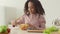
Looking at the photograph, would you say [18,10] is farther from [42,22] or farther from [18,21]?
A: [42,22]

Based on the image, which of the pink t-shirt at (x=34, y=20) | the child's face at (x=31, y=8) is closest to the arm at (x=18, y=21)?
the pink t-shirt at (x=34, y=20)

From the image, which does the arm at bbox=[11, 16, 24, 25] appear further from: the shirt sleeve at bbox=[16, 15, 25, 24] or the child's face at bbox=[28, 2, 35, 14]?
the child's face at bbox=[28, 2, 35, 14]

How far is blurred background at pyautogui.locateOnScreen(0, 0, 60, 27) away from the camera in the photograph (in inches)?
64.9

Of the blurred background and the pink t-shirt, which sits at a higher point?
the blurred background

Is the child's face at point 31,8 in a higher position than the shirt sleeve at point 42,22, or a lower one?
higher

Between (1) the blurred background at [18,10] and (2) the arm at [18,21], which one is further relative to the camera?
(2) the arm at [18,21]

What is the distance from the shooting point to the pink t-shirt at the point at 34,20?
170 centimetres

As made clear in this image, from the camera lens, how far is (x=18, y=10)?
177cm

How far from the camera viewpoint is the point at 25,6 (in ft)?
5.75

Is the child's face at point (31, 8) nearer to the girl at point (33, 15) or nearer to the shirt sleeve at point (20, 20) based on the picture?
the girl at point (33, 15)

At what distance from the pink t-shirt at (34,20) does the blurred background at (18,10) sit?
5cm

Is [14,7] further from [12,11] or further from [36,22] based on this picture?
[36,22]

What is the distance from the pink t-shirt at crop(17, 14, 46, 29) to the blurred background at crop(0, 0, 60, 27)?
46 mm

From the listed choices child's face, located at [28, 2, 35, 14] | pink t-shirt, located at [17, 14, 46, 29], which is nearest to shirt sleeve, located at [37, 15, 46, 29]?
pink t-shirt, located at [17, 14, 46, 29]
